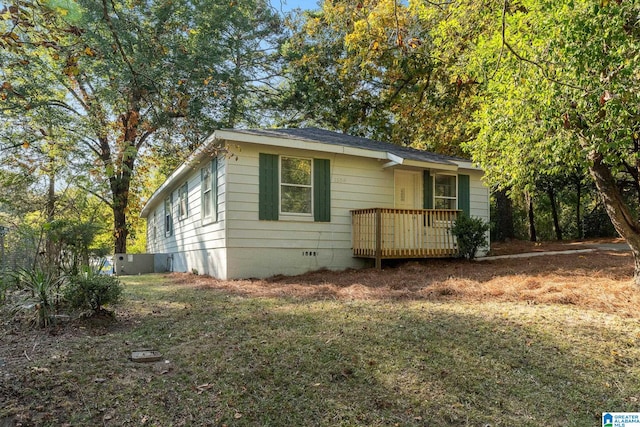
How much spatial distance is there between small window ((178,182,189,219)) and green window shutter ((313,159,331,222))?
4.71 m

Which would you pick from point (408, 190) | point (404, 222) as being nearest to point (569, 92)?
point (404, 222)

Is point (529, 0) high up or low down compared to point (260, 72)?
down

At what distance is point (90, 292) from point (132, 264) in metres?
10.8

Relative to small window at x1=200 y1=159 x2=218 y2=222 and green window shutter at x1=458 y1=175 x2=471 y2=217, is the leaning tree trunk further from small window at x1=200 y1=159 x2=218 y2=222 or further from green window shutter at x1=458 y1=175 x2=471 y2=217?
small window at x1=200 y1=159 x2=218 y2=222

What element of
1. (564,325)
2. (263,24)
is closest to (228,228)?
(564,325)

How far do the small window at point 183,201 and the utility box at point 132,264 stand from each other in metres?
2.83

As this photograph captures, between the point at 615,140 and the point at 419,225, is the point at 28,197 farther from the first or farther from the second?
the point at 615,140

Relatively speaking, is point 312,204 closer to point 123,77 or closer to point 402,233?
point 402,233

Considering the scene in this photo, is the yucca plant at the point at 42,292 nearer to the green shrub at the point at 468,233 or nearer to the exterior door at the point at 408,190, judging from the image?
the exterior door at the point at 408,190

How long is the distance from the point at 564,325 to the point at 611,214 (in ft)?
9.23

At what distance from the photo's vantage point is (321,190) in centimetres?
920

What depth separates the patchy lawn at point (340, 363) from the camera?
248 centimetres

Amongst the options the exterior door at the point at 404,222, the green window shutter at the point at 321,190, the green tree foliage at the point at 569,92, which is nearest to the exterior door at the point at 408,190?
the exterior door at the point at 404,222

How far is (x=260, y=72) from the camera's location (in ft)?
56.9
